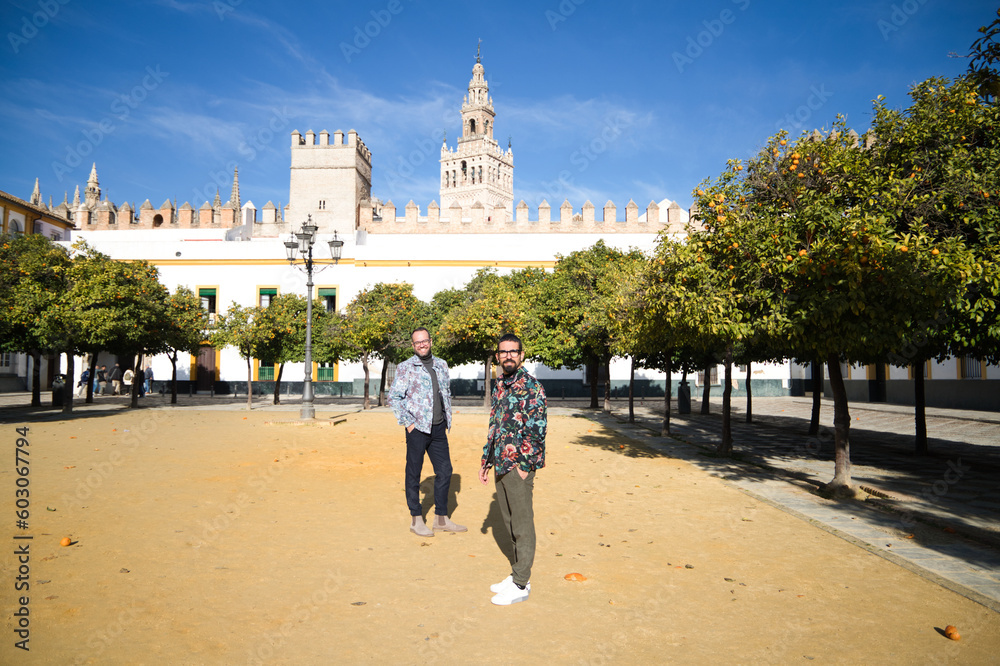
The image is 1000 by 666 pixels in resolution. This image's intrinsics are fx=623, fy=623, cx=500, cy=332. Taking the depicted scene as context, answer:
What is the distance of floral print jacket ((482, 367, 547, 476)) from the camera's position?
4.30 meters

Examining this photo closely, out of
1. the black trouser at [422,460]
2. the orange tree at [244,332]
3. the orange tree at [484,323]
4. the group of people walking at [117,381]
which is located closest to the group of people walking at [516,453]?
the black trouser at [422,460]

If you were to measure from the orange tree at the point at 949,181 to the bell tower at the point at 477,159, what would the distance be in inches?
3047

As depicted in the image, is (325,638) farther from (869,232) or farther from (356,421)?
(356,421)

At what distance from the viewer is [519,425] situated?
437 cm

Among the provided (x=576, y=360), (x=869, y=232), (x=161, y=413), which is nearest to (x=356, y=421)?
(x=161, y=413)

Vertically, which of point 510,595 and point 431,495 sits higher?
point 510,595

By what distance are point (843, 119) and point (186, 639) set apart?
367 inches

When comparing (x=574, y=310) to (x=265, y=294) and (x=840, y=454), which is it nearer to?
(x=840, y=454)

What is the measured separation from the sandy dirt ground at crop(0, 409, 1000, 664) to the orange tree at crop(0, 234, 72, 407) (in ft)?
29.3

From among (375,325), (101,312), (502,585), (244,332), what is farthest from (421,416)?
(244,332)

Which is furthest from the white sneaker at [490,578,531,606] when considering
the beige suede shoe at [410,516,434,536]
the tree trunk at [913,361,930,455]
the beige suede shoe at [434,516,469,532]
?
the tree trunk at [913,361,930,455]

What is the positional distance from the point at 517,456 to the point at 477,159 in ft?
285

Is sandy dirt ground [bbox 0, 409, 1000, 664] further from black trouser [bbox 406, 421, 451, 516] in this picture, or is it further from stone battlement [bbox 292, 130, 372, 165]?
stone battlement [bbox 292, 130, 372, 165]

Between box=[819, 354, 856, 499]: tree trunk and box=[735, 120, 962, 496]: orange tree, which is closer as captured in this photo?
box=[735, 120, 962, 496]: orange tree
